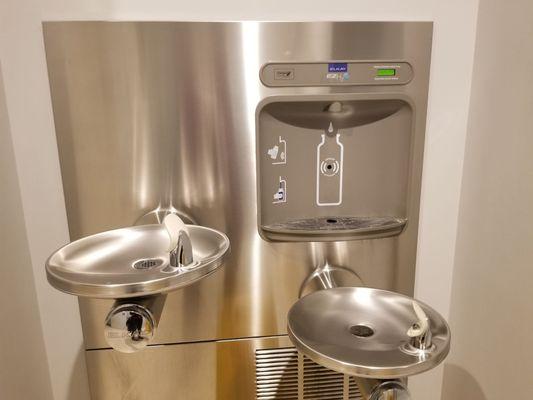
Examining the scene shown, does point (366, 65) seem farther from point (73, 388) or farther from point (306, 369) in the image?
point (73, 388)

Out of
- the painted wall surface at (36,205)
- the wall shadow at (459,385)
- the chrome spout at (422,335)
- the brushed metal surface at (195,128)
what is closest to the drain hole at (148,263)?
the brushed metal surface at (195,128)

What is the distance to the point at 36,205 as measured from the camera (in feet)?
3.37

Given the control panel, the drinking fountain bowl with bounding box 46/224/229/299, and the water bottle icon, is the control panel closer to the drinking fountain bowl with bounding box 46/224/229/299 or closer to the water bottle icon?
the water bottle icon

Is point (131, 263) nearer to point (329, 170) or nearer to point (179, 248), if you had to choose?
point (179, 248)

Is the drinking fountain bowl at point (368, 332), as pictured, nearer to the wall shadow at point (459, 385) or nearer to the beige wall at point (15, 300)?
the wall shadow at point (459, 385)

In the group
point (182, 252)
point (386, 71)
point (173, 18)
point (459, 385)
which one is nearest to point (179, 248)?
point (182, 252)

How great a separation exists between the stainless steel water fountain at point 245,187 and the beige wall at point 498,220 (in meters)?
0.14

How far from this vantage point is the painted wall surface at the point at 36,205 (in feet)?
3.08

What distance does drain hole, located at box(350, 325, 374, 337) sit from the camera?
2.84 feet

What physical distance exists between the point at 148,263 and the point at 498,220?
30.8 inches

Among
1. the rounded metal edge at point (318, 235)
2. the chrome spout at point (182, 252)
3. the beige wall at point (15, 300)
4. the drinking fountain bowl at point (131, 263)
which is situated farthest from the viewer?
the rounded metal edge at point (318, 235)

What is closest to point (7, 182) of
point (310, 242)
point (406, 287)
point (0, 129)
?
point (0, 129)

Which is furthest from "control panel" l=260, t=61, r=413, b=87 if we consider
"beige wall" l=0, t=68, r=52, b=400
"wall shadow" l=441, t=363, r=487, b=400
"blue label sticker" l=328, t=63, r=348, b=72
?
"wall shadow" l=441, t=363, r=487, b=400

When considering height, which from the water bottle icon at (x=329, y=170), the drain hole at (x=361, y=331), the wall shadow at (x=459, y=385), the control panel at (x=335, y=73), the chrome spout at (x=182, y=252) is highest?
the control panel at (x=335, y=73)
